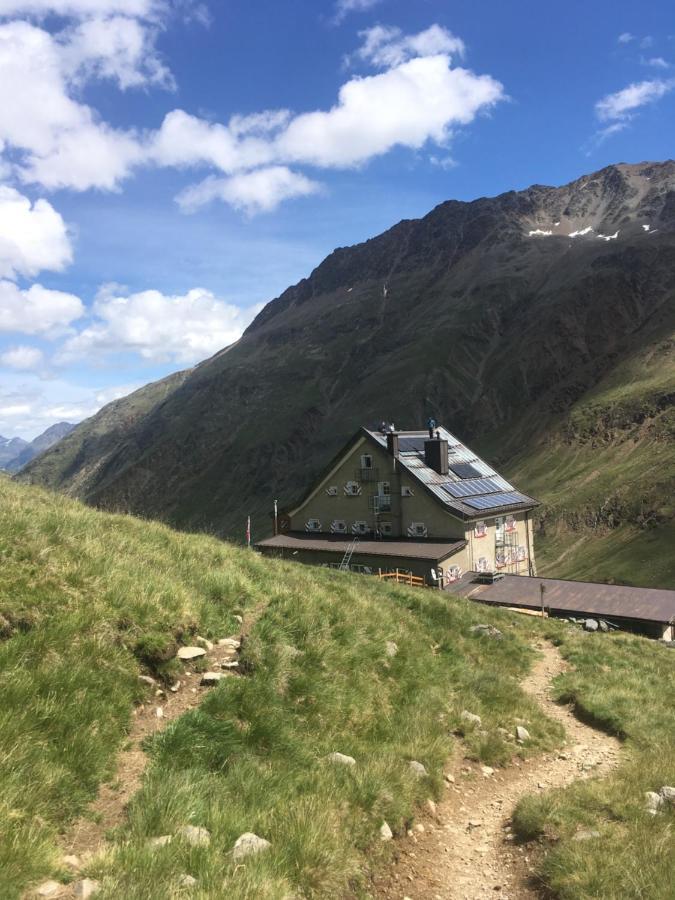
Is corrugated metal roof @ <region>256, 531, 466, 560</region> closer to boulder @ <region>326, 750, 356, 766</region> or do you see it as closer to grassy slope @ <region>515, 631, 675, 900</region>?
grassy slope @ <region>515, 631, 675, 900</region>

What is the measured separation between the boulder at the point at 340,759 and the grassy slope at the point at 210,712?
6.7 inches

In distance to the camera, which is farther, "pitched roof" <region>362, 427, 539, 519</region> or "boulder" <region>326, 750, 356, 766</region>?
"pitched roof" <region>362, 427, 539, 519</region>

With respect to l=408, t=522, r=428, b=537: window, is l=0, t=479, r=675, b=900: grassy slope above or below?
above

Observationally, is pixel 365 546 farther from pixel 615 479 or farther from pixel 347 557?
pixel 615 479

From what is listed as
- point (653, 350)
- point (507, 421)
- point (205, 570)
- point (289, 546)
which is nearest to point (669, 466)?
point (653, 350)

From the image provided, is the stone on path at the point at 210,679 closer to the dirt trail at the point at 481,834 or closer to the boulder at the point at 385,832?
the boulder at the point at 385,832

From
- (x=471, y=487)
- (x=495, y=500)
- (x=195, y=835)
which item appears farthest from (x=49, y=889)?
(x=495, y=500)

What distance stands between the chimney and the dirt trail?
39311 millimetres

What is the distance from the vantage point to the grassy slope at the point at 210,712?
5254mm

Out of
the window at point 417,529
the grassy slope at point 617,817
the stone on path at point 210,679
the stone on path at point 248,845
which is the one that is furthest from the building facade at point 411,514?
the stone on path at point 248,845

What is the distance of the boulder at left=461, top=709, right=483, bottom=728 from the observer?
1057 centimetres

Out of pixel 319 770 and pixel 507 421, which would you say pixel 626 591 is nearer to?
pixel 319 770

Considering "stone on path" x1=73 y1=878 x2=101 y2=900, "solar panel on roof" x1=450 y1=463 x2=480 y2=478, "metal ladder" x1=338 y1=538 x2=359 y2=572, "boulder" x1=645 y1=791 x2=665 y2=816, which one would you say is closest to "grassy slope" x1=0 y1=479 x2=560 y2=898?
"stone on path" x1=73 y1=878 x2=101 y2=900

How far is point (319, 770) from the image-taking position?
734cm
